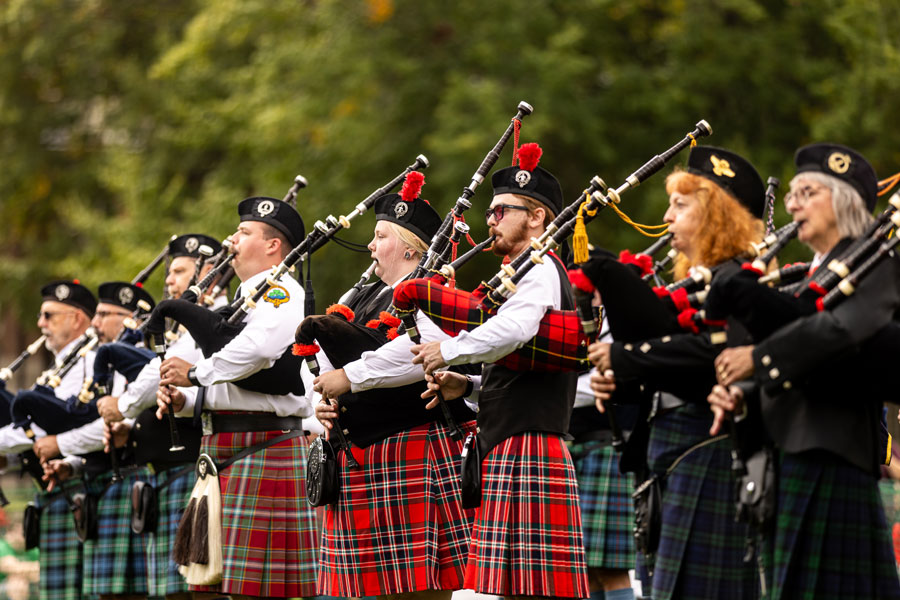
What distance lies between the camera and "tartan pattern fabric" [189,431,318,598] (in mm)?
5367

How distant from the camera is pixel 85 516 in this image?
22.2 ft

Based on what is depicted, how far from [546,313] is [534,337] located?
92mm

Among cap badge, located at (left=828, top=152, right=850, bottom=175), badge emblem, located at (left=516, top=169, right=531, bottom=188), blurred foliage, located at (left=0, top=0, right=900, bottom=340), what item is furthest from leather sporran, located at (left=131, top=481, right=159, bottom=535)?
blurred foliage, located at (left=0, top=0, right=900, bottom=340)

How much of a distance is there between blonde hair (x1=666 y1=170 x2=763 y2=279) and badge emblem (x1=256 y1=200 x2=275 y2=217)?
2.26 m

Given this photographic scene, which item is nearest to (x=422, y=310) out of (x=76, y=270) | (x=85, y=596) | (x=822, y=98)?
(x=85, y=596)

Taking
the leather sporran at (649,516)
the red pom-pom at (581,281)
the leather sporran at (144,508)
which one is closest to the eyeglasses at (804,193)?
the red pom-pom at (581,281)

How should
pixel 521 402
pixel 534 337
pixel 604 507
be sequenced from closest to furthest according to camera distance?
pixel 534 337 → pixel 521 402 → pixel 604 507

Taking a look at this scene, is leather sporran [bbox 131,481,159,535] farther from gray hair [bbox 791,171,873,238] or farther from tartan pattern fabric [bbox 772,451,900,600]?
gray hair [bbox 791,171,873,238]

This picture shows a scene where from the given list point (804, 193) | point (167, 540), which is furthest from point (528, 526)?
point (167, 540)

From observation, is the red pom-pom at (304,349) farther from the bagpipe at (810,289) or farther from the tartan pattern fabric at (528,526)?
the bagpipe at (810,289)

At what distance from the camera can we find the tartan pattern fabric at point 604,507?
19.4 ft

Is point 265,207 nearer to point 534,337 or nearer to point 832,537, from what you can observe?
point 534,337

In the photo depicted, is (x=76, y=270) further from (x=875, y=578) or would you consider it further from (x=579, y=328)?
(x=875, y=578)

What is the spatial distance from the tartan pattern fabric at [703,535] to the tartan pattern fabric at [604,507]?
6.61ft
